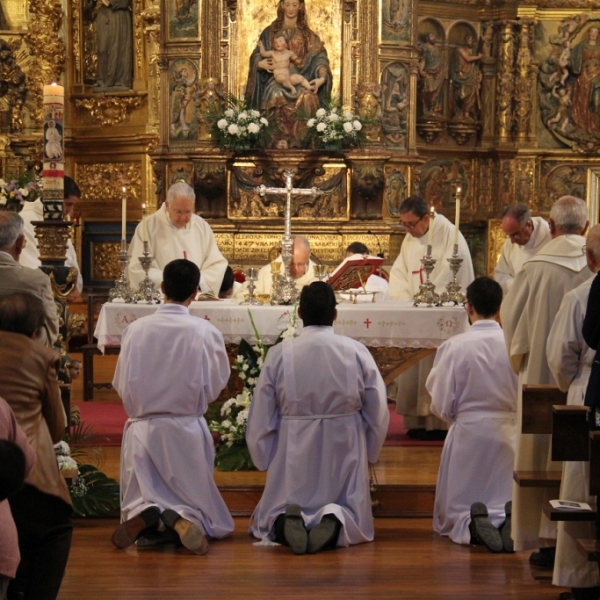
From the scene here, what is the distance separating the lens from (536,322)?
6398 millimetres

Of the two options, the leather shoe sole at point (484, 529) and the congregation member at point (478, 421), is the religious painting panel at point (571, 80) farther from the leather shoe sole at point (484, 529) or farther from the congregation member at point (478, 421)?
the leather shoe sole at point (484, 529)

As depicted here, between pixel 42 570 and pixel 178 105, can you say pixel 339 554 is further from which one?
pixel 178 105

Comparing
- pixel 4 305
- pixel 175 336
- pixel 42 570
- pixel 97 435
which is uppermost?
pixel 4 305

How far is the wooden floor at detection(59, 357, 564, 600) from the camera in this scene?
18.8 feet

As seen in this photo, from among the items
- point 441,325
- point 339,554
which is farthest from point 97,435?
point 339,554

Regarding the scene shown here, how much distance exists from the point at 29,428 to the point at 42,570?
21.9 inches

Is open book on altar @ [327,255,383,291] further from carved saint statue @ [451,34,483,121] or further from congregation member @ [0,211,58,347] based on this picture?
carved saint statue @ [451,34,483,121]

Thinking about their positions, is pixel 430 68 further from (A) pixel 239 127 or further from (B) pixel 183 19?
(B) pixel 183 19

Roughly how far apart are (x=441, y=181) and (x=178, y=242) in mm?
6639

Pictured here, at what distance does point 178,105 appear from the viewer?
14625 millimetres

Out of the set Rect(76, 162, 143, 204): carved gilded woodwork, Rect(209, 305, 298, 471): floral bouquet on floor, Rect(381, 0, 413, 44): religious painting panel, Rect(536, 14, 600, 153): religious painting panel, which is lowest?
Rect(209, 305, 298, 471): floral bouquet on floor

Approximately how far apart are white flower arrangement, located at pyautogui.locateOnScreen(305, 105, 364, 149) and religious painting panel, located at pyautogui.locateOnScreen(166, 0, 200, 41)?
5.71 ft

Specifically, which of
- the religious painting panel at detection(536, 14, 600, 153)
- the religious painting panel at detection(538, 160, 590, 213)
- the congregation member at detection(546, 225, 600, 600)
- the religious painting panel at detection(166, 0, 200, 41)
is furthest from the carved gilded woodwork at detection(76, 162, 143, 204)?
the congregation member at detection(546, 225, 600, 600)

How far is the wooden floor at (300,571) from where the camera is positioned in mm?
5719
